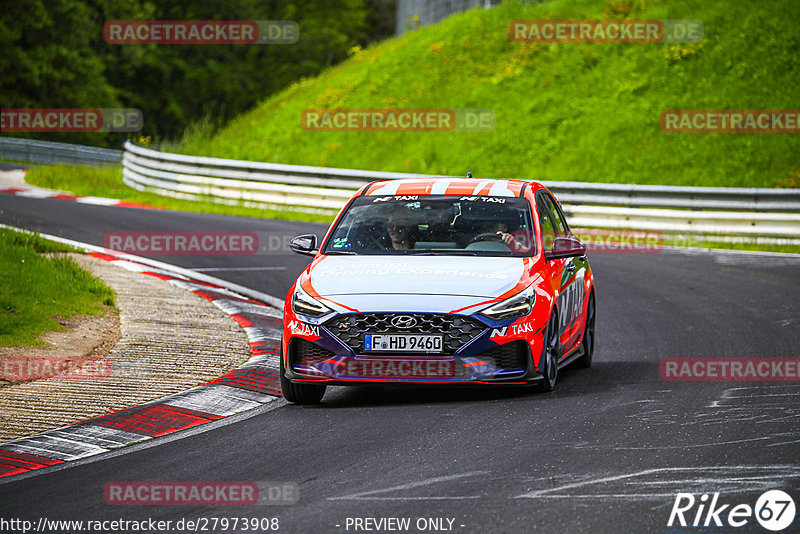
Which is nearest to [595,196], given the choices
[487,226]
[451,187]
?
[451,187]

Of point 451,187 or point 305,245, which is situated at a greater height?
point 451,187

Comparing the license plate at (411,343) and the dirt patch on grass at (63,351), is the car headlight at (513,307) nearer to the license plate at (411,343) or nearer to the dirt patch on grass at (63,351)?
the license plate at (411,343)

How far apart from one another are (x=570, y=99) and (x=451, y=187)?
67.8ft

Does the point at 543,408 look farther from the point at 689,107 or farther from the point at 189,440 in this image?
the point at 689,107

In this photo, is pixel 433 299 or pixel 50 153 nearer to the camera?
pixel 433 299

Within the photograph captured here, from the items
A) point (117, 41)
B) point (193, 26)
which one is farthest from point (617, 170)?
point (193, 26)

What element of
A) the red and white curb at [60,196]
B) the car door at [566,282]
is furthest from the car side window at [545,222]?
the red and white curb at [60,196]

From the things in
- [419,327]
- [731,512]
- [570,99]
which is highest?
[570,99]

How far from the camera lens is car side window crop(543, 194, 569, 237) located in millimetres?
10766

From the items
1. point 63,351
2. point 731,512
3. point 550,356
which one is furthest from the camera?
point 63,351

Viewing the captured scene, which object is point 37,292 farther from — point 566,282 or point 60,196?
point 60,196

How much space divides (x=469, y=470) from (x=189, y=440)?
195 cm

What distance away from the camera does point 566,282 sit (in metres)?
9.81

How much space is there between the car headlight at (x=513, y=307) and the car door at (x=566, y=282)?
67 centimetres
